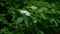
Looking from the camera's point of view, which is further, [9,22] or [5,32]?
[9,22]

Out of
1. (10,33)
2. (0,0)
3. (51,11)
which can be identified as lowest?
(10,33)

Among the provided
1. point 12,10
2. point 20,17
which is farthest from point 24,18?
point 12,10

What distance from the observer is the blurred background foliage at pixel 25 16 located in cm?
192

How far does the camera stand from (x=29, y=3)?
2209mm

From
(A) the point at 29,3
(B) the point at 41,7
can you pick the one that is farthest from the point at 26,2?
(B) the point at 41,7

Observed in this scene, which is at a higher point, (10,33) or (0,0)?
(0,0)

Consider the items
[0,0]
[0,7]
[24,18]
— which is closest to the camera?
[24,18]

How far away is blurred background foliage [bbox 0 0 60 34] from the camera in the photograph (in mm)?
1915

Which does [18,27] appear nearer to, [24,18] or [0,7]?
[24,18]

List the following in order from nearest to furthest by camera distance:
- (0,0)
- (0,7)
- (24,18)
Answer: (24,18) < (0,0) < (0,7)

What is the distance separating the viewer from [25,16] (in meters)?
1.85

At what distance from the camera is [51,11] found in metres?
2.10

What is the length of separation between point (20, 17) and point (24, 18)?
0.18 feet

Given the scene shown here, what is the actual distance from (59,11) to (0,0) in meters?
0.78
